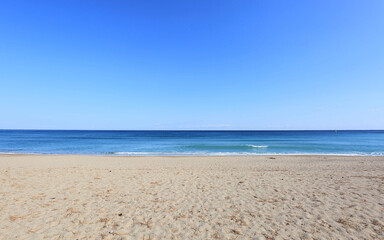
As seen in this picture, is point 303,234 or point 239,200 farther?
point 239,200

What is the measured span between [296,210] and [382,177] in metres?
8.30

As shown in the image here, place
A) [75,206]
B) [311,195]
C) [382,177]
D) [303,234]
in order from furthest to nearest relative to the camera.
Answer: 1. [382,177]
2. [311,195]
3. [75,206]
4. [303,234]

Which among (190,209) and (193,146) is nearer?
(190,209)

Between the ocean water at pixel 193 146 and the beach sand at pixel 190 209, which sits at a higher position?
the beach sand at pixel 190 209

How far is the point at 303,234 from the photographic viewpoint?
15.2 ft

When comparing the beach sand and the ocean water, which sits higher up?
the beach sand

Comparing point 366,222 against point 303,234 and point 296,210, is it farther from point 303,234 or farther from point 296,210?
point 303,234

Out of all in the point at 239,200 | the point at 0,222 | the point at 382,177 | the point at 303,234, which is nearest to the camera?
the point at 303,234

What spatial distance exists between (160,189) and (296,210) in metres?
5.19

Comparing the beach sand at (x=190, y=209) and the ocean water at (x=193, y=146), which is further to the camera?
the ocean water at (x=193, y=146)

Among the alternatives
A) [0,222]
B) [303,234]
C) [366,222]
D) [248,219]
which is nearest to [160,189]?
[248,219]

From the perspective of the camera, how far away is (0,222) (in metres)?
5.08

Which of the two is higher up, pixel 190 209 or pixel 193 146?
pixel 190 209

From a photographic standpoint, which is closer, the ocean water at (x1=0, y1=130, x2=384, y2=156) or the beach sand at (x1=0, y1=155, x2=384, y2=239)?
the beach sand at (x1=0, y1=155, x2=384, y2=239)
